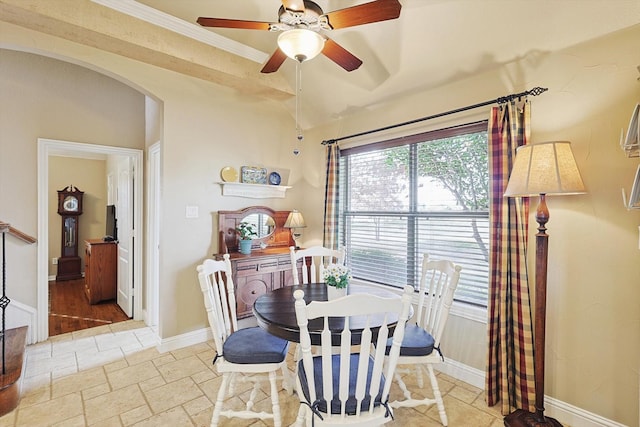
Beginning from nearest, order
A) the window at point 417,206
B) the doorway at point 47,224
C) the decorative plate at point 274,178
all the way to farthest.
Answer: the window at point 417,206
the doorway at point 47,224
the decorative plate at point 274,178

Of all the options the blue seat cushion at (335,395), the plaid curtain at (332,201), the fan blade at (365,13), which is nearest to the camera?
the blue seat cushion at (335,395)

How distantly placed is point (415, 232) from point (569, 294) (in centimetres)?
124

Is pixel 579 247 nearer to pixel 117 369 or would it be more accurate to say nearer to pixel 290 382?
pixel 290 382

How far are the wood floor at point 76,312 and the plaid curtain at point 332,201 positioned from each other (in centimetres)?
277

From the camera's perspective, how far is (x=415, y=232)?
3.01 meters

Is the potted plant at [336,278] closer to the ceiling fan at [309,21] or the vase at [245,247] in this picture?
the ceiling fan at [309,21]

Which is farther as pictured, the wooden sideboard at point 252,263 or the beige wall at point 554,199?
the wooden sideboard at point 252,263

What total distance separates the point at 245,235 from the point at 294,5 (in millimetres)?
2372

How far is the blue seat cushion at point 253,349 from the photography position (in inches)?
73.9

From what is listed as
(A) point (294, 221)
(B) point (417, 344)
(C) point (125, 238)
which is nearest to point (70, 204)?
(C) point (125, 238)

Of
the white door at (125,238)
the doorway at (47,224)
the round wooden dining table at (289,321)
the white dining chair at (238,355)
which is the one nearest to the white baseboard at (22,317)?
the doorway at (47,224)

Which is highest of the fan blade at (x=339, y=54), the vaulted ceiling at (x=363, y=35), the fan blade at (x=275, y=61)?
the vaulted ceiling at (x=363, y=35)

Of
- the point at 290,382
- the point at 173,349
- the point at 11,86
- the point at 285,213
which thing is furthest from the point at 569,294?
the point at 11,86

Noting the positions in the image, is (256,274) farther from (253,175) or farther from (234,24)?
(234,24)
